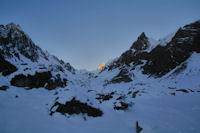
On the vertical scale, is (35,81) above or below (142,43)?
below

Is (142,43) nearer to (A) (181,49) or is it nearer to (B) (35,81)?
(A) (181,49)

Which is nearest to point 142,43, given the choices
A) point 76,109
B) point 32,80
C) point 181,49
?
point 181,49

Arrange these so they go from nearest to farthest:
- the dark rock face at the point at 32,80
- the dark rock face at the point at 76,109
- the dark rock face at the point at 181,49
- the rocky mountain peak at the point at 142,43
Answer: the dark rock face at the point at 76,109, the dark rock face at the point at 32,80, the dark rock face at the point at 181,49, the rocky mountain peak at the point at 142,43

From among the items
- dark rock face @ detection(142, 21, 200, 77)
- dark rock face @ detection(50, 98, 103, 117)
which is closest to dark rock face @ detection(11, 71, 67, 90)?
dark rock face @ detection(50, 98, 103, 117)

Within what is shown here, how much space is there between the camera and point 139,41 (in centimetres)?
7031

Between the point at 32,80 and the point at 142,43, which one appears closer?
the point at 32,80

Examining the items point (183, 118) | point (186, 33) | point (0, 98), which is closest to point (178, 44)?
point (186, 33)

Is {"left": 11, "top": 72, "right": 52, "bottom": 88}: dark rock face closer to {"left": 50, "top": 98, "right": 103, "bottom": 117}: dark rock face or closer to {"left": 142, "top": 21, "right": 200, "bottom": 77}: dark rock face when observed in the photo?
{"left": 50, "top": 98, "right": 103, "bottom": 117}: dark rock face

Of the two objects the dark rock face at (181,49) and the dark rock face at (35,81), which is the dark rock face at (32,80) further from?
the dark rock face at (181,49)

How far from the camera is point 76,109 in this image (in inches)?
376

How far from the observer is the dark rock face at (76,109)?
9281mm

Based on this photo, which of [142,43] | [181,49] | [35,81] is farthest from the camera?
[142,43]

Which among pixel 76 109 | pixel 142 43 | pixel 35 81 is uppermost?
pixel 142 43

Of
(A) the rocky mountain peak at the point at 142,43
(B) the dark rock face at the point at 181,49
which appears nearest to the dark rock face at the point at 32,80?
(B) the dark rock face at the point at 181,49
